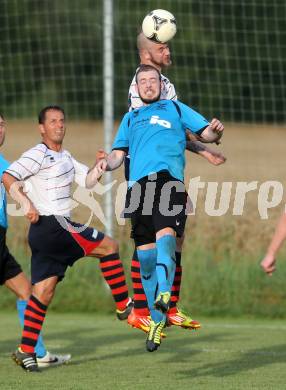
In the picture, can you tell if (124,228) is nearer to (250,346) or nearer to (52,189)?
(250,346)

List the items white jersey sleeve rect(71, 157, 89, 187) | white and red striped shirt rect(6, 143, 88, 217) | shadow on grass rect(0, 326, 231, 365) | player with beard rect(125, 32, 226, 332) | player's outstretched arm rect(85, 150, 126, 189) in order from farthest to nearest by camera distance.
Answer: shadow on grass rect(0, 326, 231, 365) < white jersey sleeve rect(71, 157, 89, 187) < white and red striped shirt rect(6, 143, 88, 217) < player with beard rect(125, 32, 226, 332) < player's outstretched arm rect(85, 150, 126, 189)

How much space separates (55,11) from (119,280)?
742 centimetres

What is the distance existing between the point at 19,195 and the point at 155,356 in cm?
219

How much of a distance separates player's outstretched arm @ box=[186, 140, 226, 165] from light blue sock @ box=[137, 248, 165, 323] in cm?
86

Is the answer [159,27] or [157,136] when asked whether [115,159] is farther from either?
[159,27]

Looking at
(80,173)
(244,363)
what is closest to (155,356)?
(244,363)

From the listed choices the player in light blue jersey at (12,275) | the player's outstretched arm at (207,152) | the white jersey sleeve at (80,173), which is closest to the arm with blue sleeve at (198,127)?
the player's outstretched arm at (207,152)

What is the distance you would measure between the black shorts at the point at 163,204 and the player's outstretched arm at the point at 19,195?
0.87m

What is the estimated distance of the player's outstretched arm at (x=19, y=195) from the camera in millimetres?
9547

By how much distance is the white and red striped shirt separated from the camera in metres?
9.81

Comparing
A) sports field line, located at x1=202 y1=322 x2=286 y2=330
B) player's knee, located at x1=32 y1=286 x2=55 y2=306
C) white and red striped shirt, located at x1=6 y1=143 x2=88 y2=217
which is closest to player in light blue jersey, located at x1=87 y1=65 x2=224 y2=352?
white and red striped shirt, located at x1=6 y1=143 x2=88 y2=217

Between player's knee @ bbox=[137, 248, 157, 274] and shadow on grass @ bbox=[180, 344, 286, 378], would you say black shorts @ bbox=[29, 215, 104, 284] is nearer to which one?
player's knee @ bbox=[137, 248, 157, 274]

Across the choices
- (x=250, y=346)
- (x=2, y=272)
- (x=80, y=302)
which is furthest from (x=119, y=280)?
(x=80, y=302)

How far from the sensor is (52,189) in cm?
984
